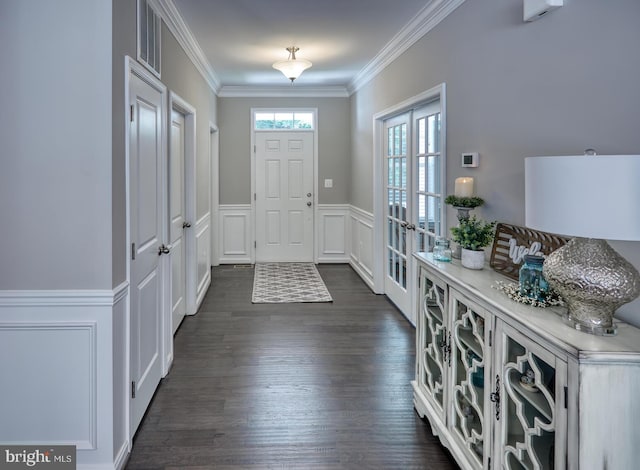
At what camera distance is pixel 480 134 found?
2.76 m

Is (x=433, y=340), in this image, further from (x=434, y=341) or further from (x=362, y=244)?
(x=362, y=244)

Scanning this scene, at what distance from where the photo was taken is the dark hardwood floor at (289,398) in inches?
90.4

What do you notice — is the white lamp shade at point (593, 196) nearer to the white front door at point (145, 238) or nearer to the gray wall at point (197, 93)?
the white front door at point (145, 238)

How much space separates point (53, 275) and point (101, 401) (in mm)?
596

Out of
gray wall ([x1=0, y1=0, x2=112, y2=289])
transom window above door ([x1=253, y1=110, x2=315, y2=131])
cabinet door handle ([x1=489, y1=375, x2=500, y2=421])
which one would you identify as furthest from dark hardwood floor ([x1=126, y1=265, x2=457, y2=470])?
transom window above door ([x1=253, y1=110, x2=315, y2=131])

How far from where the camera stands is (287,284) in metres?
5.92

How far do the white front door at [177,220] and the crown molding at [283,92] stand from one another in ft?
9.20

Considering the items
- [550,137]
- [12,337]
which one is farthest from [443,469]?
[12,337]

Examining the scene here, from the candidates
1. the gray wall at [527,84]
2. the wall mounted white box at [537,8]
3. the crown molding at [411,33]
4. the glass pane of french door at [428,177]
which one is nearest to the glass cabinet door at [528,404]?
the gray wall at [527,84]

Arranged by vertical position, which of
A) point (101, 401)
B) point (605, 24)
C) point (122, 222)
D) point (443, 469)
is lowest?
point (443, 469)

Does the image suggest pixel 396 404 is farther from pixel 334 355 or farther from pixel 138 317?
pixel 138 317

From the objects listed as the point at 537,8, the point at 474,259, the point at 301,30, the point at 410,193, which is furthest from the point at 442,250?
the point at 301,30

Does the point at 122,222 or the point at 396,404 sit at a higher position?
the point at 122,222

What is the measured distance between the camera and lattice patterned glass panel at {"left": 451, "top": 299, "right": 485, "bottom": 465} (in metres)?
1.88
